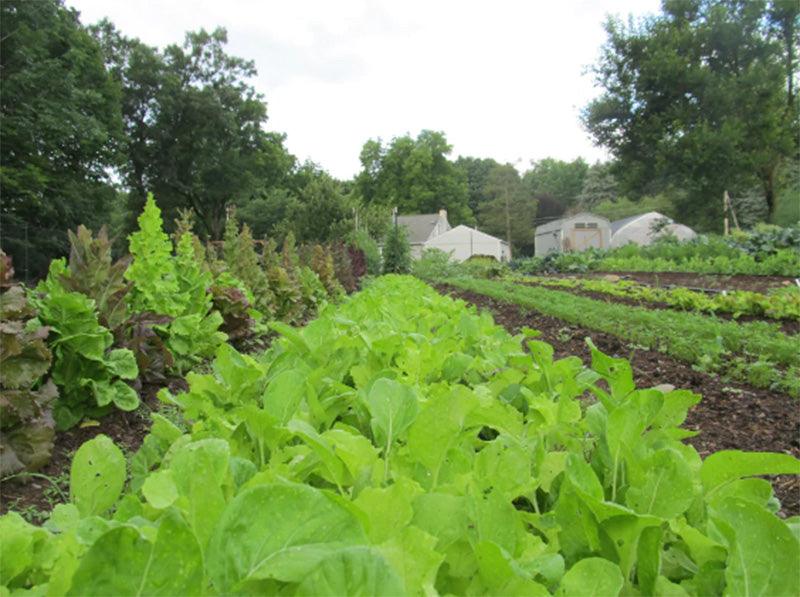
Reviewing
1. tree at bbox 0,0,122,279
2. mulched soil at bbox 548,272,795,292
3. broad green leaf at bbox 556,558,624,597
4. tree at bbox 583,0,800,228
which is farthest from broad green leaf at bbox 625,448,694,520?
tree at bbox 583,0,800,228

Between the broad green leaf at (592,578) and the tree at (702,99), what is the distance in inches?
1442

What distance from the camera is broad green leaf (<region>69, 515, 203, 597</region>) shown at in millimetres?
469

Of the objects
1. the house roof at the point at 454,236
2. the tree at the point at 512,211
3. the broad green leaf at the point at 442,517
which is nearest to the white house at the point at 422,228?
the house roof at the point at 454,236

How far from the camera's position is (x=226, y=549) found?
1.77 feet

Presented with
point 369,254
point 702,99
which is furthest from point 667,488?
point 702,99

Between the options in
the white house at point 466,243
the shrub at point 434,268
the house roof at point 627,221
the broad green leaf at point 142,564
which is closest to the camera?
the broad green leaf at point 142,564

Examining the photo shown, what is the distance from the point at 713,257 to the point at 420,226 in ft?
160

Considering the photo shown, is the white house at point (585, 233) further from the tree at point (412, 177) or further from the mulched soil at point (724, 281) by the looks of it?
the mulched soil at point (724, 281)

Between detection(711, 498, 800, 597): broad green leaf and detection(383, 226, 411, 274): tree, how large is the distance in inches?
1246

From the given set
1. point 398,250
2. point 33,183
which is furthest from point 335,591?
point 398,250

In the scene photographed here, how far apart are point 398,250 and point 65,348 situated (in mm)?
28549

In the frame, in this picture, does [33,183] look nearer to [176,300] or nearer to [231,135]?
[231,135]

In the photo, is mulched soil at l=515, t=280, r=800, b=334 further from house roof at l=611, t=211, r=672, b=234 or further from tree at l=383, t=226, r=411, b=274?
house roof at l=611, t=211, r=672, b=234

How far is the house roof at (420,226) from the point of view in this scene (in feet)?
218
